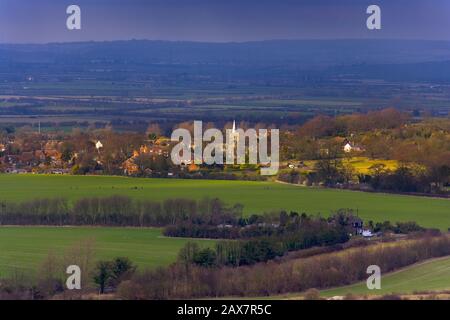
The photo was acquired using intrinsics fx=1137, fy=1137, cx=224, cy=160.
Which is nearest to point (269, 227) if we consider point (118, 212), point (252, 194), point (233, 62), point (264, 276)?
point (118, 212)

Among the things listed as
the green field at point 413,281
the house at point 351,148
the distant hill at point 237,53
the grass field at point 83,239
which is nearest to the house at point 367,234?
the green field at point 413,281

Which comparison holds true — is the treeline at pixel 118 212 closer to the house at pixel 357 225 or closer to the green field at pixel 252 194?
the green field at pixel 252 194

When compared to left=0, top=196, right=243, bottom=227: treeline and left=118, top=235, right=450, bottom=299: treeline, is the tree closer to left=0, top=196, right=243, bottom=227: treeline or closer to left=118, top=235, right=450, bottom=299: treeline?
left=118, top=235, right=450, bottom=299: treeline

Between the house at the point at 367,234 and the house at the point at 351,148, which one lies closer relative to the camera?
the house at the point at 367,234

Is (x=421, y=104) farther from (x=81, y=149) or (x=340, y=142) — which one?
(x=81, y=149)

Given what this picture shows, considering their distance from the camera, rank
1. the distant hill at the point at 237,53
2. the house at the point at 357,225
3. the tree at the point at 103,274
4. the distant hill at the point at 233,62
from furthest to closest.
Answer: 1. the distant hill at the point at 233,62
2. the distant hill at the point at 237,53
3. the house at the point at 357,225
4. the tree at the point at 103,274

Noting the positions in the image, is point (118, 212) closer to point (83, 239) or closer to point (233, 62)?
point (83, 239)

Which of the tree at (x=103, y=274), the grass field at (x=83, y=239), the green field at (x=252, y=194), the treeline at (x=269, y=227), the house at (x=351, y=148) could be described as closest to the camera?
the tree at (x=103, y=274)
